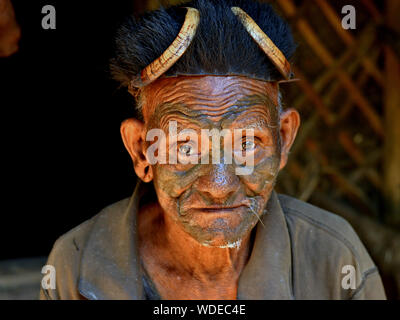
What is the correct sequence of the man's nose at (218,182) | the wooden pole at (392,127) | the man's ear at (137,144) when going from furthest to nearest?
the wooden pole at (392,127) → the man's ear at (137,144) → the man's nose at (218,182)

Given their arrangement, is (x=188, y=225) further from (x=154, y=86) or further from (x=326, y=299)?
(x=326, y=299)

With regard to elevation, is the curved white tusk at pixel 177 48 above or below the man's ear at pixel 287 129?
above

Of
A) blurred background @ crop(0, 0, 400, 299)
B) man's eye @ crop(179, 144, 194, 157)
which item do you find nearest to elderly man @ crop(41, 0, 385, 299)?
man's eye @ crop(179, 144, 194, 157)

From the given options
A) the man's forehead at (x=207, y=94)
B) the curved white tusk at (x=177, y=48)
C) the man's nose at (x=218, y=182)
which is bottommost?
the man's nose at (x=218, y=182)

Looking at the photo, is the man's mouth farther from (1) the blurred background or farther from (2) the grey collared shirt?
(1) the blurred background

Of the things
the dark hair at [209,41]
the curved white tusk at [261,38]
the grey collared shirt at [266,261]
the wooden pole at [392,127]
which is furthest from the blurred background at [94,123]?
the curved white tusk at [261,38]

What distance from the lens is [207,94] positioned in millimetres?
1360

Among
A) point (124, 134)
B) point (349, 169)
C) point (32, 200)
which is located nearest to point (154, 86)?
point (124, 134)

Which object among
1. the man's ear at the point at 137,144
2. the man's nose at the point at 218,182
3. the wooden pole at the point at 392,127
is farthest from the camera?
the wooden pole at the point at 392,127

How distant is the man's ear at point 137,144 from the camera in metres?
1.54

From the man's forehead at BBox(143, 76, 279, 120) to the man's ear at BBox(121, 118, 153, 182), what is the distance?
0.12 m

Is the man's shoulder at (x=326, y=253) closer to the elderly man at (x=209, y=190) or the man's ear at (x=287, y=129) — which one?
the elderly man at (x=209, y=190)

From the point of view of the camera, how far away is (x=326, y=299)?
1572mm

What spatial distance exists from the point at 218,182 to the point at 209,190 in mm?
29
